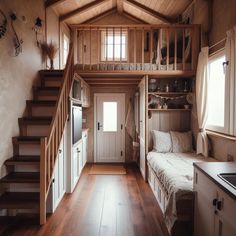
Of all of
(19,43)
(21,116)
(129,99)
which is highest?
(19,43)

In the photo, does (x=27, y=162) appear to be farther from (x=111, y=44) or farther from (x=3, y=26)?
(x=111, y=44)

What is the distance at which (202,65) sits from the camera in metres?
3.73

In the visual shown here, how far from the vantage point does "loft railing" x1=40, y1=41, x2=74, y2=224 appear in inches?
103

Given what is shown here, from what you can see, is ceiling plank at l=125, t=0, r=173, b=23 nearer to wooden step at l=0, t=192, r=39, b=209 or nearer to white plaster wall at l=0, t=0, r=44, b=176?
white plaster wall at l=0, t=0, r=44, b=176

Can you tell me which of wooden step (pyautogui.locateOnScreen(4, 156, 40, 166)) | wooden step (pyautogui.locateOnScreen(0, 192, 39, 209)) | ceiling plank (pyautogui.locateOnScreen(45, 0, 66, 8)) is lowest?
wooden step (pyautogui.locateOnScreen(0, 192, 39, 209))

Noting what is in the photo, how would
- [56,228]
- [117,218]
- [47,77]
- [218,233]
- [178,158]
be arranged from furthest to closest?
[47,77] < [178,158] < [117,218] < [56,228] < [218,233]

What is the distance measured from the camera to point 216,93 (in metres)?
3.54

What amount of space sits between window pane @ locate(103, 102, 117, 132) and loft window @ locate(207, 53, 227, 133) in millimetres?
2853

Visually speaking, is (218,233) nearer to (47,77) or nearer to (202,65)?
(202,65)

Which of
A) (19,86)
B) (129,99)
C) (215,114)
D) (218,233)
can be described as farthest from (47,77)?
(218,233)

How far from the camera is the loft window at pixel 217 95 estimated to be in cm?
331

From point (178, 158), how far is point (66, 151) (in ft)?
6.23

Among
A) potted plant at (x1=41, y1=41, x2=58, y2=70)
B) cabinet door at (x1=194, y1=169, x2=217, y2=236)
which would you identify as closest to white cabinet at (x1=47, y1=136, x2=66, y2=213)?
cabinet door at (x1=194, y1=169, x2=217, y2=236)

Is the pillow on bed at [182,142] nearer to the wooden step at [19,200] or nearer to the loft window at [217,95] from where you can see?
the loft window at [217,95]
